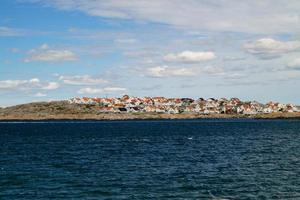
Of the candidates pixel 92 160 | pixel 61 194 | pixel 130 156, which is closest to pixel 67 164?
pixel 92 160

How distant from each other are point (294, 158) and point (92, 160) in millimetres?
31072

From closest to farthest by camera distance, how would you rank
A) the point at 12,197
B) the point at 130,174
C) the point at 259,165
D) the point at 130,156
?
1. the point at 12,197
2. the point at 130,174
3. the point at 259,165
4. the point at 130,156

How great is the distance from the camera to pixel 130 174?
6116 cm

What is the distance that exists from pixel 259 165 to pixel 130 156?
78.4 ft

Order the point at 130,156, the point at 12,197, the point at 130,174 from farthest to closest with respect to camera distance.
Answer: the point at 130,156
the point at 130,174
the point at 12,197

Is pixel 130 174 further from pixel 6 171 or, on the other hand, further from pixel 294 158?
pixel 294 158

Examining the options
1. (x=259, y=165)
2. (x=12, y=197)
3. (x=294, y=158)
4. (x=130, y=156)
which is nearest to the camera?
(x=12, y=197)

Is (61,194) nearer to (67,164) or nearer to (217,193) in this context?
(217,193)

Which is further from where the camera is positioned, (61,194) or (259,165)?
(259,165)

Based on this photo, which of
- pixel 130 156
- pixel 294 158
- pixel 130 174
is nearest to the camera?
pixel 130 174

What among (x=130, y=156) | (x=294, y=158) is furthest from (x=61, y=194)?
(x=294, y=158)

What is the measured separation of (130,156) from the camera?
279 feet

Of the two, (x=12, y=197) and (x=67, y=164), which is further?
(x=67, y=164)

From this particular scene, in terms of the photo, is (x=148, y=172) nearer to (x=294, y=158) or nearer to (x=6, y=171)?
(x=6, y=171)
